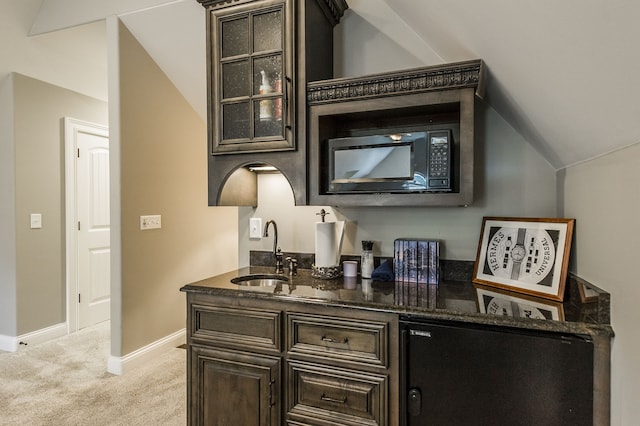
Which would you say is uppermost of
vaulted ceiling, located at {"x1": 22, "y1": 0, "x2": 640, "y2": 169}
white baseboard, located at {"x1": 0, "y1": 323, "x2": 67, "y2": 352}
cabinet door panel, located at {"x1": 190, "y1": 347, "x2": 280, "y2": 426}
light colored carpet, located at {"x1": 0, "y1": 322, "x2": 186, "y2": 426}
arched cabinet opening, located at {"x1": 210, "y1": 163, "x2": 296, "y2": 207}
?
vaulted ceiling, located at {"x1": 22, "y1": 0, "x2": 640, "y2": 169}

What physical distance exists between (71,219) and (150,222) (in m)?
1.27

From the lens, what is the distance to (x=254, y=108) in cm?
192

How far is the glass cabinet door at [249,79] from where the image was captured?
73.7 inches

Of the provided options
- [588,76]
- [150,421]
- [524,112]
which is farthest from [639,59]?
[150,421]

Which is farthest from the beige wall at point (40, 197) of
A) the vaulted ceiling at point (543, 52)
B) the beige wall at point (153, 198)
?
the vaulted ceiling at point (543, 52)

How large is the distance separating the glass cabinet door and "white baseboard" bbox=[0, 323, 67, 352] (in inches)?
111

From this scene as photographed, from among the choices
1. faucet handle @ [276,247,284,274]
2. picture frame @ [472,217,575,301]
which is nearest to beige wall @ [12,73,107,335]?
faucet handle @ [276,247,284,274]

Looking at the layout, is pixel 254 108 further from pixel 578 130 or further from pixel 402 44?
pixel 578 130

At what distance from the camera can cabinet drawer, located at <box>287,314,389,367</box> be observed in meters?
1.48

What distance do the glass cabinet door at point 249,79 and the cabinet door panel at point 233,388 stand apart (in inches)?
41.5

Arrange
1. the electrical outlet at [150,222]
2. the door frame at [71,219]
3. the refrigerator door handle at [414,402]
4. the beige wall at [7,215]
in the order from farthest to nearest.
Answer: the door frame at [71,219] < the beige wall at [7,215] < the electrical outlet at [150,222] < the refrigerator door handle at [414,402]

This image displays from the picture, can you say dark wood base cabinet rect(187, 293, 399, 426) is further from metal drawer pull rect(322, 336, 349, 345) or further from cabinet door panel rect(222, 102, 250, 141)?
cabinet door panel rect(222, 102, 250, 141)

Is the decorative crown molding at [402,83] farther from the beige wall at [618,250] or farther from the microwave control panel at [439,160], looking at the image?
the beige wall at [618,250]

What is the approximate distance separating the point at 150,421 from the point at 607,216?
2.49 m
